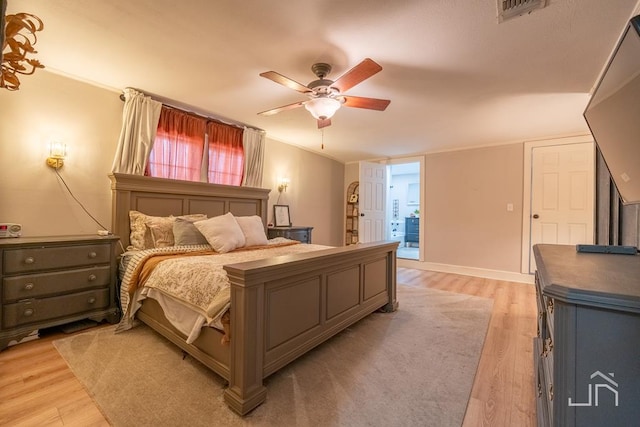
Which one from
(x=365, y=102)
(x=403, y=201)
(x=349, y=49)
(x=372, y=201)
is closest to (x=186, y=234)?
(x=365, y=102)

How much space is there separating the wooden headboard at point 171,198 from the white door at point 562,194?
4217 mm

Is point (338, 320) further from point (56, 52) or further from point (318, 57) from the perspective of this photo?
point (56, 52)

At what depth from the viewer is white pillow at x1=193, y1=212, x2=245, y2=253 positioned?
8.91ft

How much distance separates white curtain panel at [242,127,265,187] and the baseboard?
→ 329cm

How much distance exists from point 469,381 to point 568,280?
125 cm

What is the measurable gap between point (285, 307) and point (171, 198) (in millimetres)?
2252

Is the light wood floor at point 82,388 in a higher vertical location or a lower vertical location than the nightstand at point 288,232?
lower

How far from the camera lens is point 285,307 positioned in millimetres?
1756

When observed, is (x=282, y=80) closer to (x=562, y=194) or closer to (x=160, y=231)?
(x=160, y=231)

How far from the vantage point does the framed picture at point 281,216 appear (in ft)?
15.1

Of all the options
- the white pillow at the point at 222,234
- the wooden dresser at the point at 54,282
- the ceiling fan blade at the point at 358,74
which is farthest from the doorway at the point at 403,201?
the wooden dresser at the point at 54,282

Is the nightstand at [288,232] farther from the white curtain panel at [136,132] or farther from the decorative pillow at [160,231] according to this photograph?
the white curtain panel at [136,132]

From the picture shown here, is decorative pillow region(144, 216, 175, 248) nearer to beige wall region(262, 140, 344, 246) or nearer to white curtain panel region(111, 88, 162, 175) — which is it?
white curtain panel region(111, 88, 162, 175)

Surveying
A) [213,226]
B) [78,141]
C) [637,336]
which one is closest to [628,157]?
[637,336]
